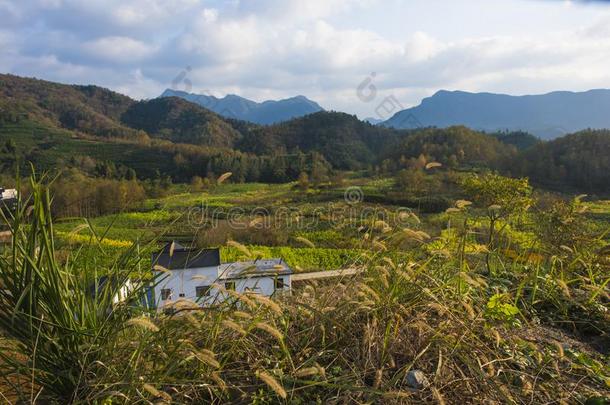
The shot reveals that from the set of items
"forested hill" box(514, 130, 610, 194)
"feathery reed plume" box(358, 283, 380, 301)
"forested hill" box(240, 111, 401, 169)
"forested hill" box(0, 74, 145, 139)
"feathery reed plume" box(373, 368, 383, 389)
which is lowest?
"forested hill" box(514, 130, 610, 194)

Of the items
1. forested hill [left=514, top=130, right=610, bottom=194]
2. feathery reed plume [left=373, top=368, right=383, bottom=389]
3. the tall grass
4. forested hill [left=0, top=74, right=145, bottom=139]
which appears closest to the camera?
the tall grass

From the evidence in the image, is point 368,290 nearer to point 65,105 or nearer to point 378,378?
point 378,378

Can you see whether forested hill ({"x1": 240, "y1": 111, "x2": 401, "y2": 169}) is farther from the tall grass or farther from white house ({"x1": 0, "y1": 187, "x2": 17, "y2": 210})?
the tall grass

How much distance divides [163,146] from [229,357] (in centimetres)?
8841

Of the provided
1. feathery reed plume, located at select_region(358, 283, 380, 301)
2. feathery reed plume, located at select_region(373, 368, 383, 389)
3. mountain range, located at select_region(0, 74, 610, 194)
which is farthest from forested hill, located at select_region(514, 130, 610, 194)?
feathery reed plume, located at select_region(373, 368, 383, 389)

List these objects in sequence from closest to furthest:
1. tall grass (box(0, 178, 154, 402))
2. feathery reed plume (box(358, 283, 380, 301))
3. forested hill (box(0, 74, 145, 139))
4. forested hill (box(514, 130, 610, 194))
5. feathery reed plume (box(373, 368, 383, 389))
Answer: tall grass (box(0, 178, 154, 402)) < feathery reed plume (box(373, 368, 383, 389)) < feathery reed plume (box(358, 283, 380, 301)) < forested hill (box(514, 130, 610, 194)) < forested hill (box(0, 74, 145, 139))

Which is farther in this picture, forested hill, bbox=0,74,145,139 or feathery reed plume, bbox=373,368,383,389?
forested hill, bbox=0,74,145,139

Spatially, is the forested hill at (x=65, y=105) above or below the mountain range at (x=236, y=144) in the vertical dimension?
above

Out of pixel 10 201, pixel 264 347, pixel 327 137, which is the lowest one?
pixel 264 347

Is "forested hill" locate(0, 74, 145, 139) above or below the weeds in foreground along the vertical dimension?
above

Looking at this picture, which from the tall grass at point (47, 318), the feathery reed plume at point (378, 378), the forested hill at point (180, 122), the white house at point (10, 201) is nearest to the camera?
the tall grass at point (47, 318)

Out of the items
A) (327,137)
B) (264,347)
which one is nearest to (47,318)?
(264,347)

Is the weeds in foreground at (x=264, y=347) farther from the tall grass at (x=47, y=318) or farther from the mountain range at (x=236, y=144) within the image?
the mountain range at (x=236, y=144)

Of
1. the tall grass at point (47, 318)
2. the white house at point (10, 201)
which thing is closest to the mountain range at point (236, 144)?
the white house at point (10, 201)
